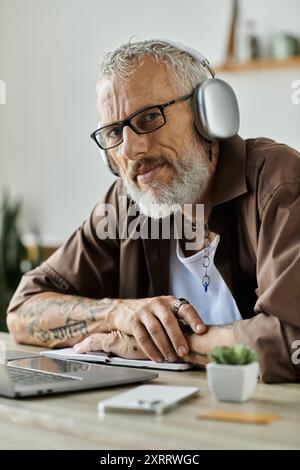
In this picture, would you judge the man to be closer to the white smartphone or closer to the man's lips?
the man's lips

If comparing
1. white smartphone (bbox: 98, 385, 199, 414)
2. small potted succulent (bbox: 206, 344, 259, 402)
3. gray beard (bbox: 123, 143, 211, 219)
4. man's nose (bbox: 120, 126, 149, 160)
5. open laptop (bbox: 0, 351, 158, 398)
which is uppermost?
man's nose (bbox: 120, 126, 149, 160)

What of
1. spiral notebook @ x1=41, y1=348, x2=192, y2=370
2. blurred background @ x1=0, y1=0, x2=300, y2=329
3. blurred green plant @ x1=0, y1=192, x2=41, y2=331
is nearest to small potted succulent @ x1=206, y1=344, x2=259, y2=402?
spiral notebook @ x1=41, y1=348, x2=192, y2=370

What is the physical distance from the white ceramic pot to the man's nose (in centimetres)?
68

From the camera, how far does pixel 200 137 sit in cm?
172

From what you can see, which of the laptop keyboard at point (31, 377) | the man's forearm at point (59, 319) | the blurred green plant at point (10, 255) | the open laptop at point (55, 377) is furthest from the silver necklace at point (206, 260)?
the blurred green plant at point (10, 255)

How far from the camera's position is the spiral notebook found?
1427 millimetres

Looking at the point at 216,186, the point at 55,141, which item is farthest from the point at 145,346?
the point at 55,141

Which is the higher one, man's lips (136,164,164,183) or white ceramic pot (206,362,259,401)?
man's lips (136,164,164,183)

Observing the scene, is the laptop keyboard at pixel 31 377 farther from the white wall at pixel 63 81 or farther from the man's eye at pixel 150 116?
the white wall at pixel 63 81

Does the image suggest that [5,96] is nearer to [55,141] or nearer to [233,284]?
[55,141]

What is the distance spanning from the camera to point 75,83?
4355 mm

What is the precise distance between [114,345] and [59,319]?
10.2 inches

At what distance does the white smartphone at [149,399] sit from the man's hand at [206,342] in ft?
0.76
